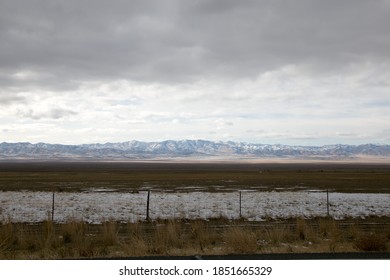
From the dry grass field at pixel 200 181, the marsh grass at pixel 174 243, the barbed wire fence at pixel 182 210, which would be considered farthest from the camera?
→ the dry grass field at pixel 200 181

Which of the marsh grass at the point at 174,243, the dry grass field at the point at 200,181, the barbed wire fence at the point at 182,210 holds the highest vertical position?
the marsh grass at the point at 174,243

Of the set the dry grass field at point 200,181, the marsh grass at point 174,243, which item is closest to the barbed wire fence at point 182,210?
the marsh grass at point 174,243

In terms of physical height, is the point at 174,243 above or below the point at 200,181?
above

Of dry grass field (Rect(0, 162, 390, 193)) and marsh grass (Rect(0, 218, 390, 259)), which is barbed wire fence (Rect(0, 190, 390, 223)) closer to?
marsh grass (Rect(0, 218, 390, 259))

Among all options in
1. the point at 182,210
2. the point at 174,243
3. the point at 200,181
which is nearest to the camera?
the point at 174,243

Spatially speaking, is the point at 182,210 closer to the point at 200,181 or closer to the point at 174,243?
the point at 174,243

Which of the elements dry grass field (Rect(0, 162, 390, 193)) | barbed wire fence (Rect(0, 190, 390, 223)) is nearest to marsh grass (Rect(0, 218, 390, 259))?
barbed wire fence (Rect(0, 190, 390, 223))

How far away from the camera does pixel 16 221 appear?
1833cm

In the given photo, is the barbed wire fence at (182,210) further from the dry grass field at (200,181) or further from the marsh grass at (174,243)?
the dry grass field at (200,181)

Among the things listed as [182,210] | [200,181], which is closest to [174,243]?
[182,210]

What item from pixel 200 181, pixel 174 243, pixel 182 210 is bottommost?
pixel 200 181

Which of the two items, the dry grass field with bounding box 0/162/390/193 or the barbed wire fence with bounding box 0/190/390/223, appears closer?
the barbed wire fence with bounding box 0/190/390/223

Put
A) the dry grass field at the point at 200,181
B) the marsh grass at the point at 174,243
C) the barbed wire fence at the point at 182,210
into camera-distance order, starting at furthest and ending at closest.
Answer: the dry grass field at the point at 200,181 < the barbed wire fence at the point at 182,210 < the marsh grass at the point at 174,243
